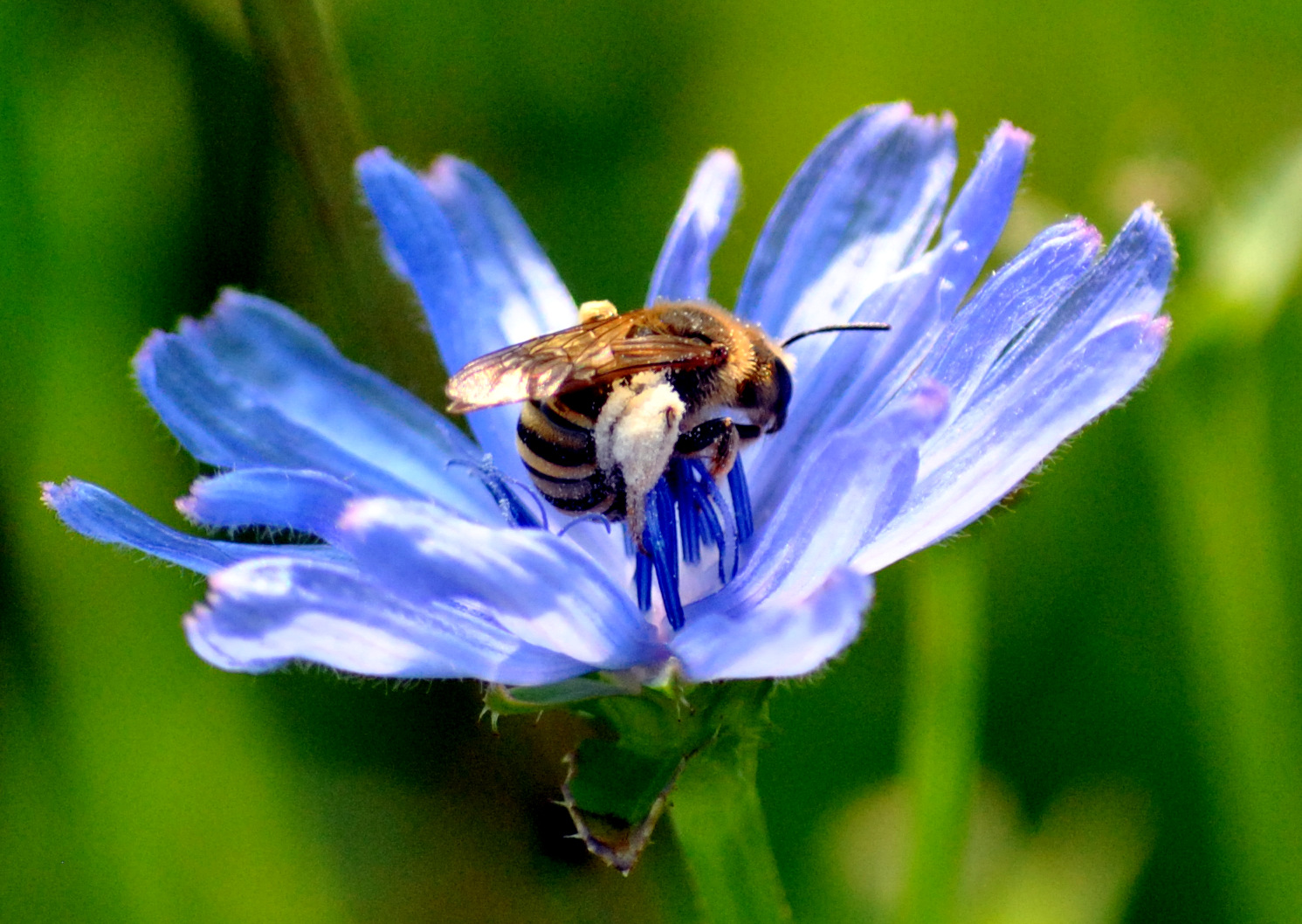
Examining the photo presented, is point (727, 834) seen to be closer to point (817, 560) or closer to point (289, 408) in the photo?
point (817, 560)

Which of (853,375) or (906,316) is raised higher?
(906,316)

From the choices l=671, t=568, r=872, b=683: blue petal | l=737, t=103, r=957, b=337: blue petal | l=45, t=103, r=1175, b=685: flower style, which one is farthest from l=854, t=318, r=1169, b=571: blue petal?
l=737, t=103, r=957, b=337: blue petal

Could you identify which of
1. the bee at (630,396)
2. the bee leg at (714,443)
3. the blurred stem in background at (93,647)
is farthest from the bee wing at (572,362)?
the blurred stem in background at (93,647)

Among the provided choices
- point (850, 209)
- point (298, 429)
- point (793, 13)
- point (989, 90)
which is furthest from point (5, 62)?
point (989, 90)

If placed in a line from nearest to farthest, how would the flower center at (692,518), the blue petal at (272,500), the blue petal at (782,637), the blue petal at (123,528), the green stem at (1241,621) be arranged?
the blue petal at (782,637), the blue petal at (272,500), the blue petal at (123,528), the flower center at (692,518), the green stem at (1241,621)

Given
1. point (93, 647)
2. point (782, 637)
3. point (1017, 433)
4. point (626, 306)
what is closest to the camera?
point (782, 637)

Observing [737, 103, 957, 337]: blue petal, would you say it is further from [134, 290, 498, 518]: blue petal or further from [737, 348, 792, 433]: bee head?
[134, 290, 498, 518]: blue petal

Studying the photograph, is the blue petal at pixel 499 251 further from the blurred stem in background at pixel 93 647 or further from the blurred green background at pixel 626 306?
the blurred stem in background at pixel 93 647

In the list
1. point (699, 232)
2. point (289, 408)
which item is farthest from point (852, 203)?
point (289, 408)
